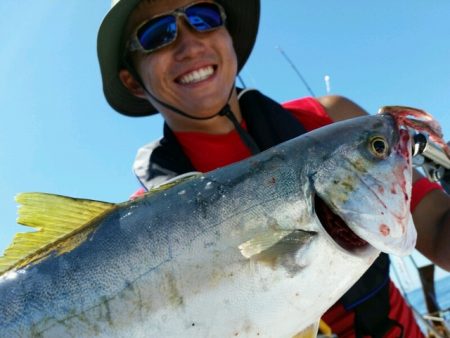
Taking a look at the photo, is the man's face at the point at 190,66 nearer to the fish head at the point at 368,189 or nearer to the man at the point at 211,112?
the man at the point at 211,112

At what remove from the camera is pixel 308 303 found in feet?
7.65

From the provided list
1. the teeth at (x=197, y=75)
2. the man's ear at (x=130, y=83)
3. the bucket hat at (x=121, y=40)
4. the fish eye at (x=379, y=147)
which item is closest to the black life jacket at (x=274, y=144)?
the man's ear at (x=130, y=83)

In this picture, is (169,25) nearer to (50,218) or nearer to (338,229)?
(50,218)

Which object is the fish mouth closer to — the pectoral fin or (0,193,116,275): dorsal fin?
the pectoral fin

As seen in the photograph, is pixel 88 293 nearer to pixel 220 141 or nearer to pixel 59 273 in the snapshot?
pixel 59 273

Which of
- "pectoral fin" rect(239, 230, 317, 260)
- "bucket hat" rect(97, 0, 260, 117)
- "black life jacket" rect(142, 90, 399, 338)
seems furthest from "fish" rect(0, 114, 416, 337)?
"bucket hat" rect(97, 0, 260, 117)

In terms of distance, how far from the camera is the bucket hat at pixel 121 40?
14.2 feet

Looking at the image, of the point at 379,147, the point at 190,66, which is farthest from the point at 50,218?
the point at 190,66

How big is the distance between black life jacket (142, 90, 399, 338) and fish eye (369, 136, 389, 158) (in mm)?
1462

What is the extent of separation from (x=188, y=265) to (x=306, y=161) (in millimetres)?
851

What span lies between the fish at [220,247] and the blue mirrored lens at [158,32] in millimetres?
2005

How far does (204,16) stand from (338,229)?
261 cm

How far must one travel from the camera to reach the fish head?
7.88 ft

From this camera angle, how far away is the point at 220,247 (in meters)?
2.34
